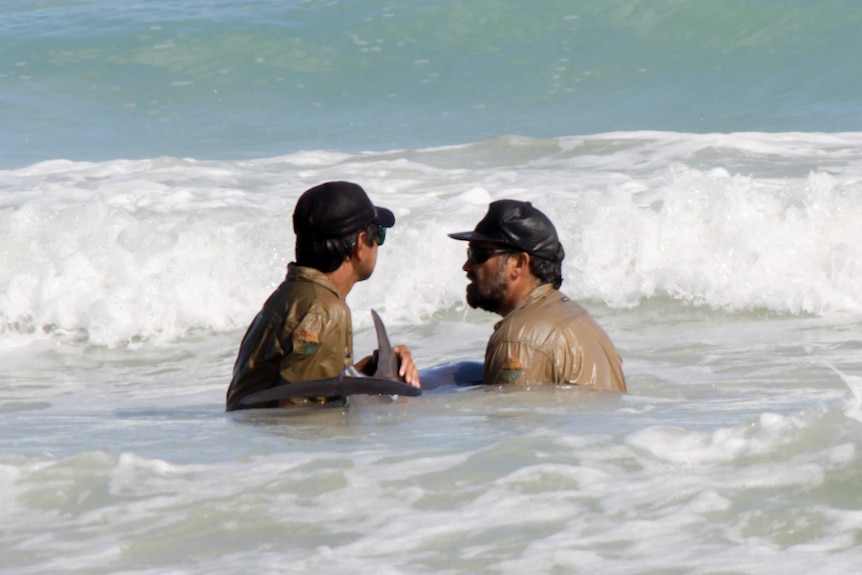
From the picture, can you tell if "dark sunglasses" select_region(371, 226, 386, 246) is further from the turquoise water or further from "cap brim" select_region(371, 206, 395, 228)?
the turquoise water

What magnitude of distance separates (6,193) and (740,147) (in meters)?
7.88

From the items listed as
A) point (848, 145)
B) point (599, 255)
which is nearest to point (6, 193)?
point (599, 255)

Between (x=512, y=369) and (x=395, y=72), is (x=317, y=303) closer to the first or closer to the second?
(x=512, y=369)

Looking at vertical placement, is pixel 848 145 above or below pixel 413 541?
above

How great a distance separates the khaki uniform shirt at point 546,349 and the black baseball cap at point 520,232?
10.1 inches

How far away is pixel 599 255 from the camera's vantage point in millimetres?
11336

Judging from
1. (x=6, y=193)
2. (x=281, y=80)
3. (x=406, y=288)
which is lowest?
(x=406, y=288)

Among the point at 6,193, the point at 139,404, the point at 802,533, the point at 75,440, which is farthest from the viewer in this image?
the point at 6,193

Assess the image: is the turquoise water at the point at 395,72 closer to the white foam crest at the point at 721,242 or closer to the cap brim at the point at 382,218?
the white foam crest at the point at 721,242

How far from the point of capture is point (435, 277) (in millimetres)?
11234

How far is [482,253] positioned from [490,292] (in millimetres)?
182

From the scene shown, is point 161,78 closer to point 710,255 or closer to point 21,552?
point 710,255

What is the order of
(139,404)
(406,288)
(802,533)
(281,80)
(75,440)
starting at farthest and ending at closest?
(281,80) < (406,288) < (139,404) < (75,440) < (802,533)

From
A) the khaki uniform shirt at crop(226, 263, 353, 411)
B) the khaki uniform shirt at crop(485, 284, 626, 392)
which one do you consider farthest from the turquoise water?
the khaki uniform shirt at crop(226, 263, 353, 411)
